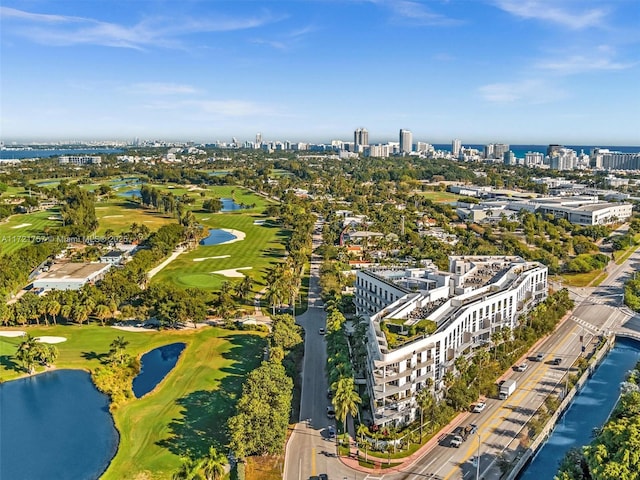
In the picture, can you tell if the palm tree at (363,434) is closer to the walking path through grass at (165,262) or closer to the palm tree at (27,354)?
the palm tree at (27,354)

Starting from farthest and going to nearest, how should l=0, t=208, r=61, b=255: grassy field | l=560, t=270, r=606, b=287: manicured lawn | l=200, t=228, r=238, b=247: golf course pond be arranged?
l=200, t=228, r=238, b=247: golf course pond
l=0, t=208, r=61, b=255: grassy field
l=560, t=270, r=606, b=287: manicured lawn

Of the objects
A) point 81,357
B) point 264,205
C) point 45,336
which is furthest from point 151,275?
point 264,205

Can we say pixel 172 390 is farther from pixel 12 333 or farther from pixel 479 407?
pixel 479 407

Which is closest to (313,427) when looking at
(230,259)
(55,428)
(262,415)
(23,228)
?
(262,415)

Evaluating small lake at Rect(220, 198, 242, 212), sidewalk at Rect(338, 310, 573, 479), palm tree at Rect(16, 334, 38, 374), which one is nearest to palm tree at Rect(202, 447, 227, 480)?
sidewalk at Rect(338, 310, 573, 479)

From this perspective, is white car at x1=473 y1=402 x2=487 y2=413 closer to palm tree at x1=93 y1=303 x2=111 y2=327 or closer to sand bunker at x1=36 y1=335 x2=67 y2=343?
palm tree at x1=93 y1=303 x2=111 y2=327

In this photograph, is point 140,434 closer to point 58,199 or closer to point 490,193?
point 58,199
